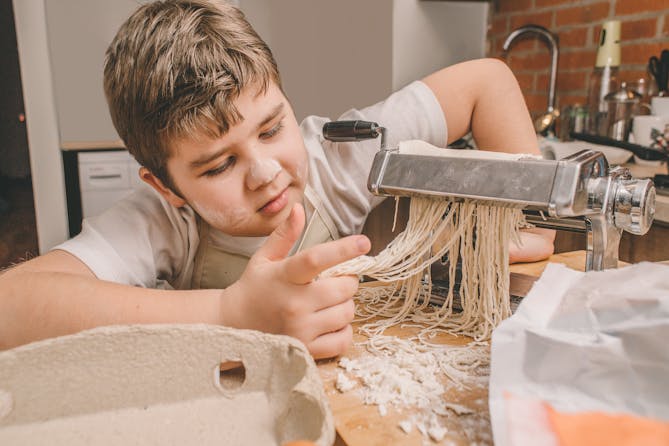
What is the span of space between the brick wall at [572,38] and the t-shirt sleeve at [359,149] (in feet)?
3.96

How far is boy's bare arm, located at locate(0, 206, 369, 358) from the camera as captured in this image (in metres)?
0.54

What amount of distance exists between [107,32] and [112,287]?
6.80ft

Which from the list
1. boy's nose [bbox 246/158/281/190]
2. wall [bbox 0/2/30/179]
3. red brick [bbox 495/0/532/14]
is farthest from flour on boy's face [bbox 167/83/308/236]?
wall [bbox 0/2/30/179]

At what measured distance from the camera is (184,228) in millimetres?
883

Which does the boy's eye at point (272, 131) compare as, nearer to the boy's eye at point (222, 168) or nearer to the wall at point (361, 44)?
the boy's eye at point (222, 168)

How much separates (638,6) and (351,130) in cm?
158

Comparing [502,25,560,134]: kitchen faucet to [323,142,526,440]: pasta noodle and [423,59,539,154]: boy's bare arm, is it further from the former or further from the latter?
[323,142,526,440]: pasta noodle

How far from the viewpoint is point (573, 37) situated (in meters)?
2.06

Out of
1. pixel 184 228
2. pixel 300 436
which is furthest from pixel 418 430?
pixel 184 228

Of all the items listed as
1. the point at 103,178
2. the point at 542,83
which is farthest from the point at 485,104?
the point at 103,178

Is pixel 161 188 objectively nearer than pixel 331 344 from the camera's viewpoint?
No

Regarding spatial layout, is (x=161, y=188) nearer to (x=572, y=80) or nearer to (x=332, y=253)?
(x=332, y=253)

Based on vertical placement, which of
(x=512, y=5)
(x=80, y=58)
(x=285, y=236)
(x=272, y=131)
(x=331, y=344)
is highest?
(x=512, y=5)

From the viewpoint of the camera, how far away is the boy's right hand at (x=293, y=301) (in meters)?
0.54
